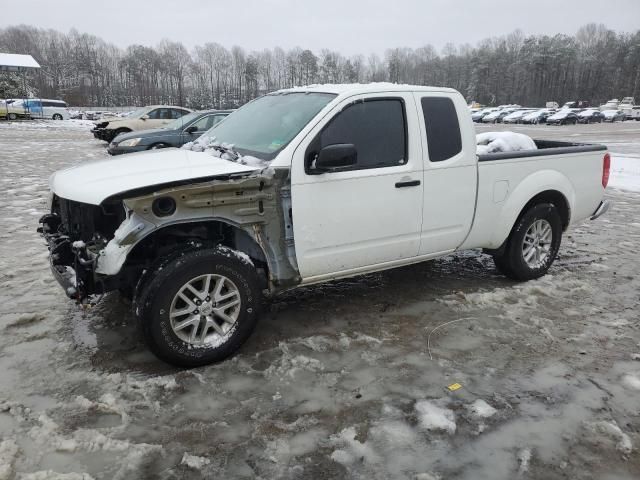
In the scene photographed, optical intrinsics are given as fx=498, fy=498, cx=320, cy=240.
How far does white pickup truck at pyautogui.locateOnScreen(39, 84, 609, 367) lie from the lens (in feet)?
10.9

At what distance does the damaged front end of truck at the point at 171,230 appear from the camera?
10.6 feet

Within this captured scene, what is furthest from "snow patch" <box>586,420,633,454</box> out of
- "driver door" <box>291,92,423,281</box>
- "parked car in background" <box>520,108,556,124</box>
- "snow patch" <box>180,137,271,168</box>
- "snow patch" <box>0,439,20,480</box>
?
"parked car in background" <box>520,108,556,124</box>

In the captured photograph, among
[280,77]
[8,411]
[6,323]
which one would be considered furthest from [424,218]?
[280,77]

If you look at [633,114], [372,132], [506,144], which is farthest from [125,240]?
[633,114]

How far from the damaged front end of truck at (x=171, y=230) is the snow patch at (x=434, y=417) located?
1309 millimetres

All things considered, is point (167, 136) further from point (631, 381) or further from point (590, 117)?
point (590, 117)

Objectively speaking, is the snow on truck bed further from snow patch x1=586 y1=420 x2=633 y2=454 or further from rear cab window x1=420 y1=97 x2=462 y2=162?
snow patch x1=586 y1=420 x2=633 y2=454

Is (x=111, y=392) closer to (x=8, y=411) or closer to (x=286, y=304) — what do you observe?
(x=8, y=411)

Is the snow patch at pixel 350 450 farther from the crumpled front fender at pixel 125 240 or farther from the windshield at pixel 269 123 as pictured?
the windshield at pixel 269 123

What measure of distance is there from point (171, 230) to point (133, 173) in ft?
1.55

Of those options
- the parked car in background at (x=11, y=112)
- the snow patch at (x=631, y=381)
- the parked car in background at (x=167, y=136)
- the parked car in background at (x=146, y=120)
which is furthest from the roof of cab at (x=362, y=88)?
the parked car in background at (x=11, y=112)

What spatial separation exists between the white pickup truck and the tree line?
8865 centimetres

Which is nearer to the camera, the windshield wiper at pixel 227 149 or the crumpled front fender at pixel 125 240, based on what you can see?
the crumpled front fender at pixel 125 240

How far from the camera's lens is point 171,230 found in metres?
3.50
